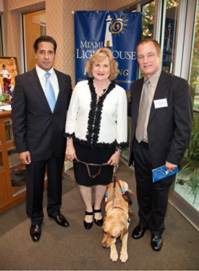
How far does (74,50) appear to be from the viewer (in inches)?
131

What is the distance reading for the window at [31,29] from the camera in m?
4.06

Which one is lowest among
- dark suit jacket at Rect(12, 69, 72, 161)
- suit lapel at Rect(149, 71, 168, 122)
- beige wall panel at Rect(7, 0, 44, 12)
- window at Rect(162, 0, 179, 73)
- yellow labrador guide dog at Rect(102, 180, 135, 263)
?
→ yellow labrador guide dog at Rect(102, 180, 135, 263)

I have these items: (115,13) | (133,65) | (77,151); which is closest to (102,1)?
(115,13)

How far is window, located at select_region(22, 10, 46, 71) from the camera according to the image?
4.06 meters

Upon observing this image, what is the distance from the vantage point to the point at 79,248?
1942 millimetres

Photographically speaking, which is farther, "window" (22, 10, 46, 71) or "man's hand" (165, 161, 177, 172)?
"window" (22, 10, 46, 71)

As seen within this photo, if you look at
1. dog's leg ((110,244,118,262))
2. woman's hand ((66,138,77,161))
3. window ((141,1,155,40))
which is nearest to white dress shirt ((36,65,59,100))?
woman's hand ((66,138,77,161))

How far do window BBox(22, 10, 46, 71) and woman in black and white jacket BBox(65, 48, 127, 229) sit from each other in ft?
9.53

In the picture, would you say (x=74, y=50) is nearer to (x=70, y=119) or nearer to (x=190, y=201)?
(x=70, y=119)

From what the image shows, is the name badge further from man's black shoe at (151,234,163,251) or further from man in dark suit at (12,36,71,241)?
man's black shoe at (151,234,163,251)

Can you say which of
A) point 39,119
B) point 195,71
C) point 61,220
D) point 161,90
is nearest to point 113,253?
point 61,220

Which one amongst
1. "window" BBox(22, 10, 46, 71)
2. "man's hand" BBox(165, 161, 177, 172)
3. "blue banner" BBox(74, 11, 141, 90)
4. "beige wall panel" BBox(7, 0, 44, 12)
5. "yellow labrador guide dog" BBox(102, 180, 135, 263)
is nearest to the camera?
"man's hand" BBox(165, 161, 177, 172)

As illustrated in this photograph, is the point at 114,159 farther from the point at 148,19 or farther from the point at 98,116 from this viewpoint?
the point at 148,19

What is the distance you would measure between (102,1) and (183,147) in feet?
10.5
